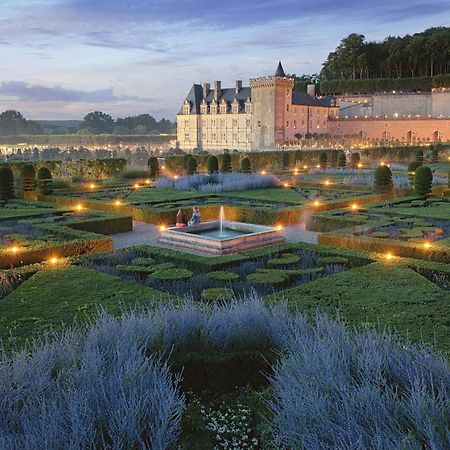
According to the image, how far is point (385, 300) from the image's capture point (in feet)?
21.1

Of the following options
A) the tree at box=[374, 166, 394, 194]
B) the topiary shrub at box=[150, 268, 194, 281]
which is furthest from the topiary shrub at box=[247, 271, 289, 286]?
the tree at box=[374, 166, 394, 194]

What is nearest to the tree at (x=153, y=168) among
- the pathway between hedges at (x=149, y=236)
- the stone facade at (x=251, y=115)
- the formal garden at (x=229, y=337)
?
the pathway between hedges at (x=149, y=236)

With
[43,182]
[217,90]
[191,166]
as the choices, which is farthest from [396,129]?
[43,182]

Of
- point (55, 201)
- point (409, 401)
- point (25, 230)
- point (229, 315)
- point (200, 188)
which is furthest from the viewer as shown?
point (200, 188)

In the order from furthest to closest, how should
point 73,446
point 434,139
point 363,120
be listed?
point 363,120 → point 434,139 → point 73,446

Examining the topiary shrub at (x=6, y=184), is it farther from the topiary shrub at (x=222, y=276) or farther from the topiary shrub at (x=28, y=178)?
the topiary shrub at (x=222, y=276)

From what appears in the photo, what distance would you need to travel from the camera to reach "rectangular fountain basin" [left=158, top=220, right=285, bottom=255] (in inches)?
416

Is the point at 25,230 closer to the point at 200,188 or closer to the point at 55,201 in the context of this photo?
the point at 55,201

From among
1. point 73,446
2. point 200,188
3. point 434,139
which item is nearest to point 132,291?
point 73,446

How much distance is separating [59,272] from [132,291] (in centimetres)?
148

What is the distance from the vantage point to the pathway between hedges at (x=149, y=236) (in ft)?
38.1

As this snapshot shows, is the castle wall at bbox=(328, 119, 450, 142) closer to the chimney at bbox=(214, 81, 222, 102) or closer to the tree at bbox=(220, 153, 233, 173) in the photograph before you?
the chimney at bbox=(214, 81, 222, 102)

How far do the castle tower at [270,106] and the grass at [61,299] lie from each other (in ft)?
159

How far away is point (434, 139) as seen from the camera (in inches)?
2308
